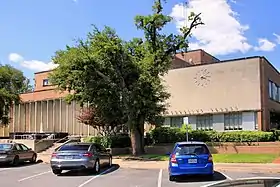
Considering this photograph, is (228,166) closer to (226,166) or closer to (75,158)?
(226,166)

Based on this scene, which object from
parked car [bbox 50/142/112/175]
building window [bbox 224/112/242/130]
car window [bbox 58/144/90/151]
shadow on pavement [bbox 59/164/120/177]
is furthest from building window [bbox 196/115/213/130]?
car window [bbox 58/144/90/151]

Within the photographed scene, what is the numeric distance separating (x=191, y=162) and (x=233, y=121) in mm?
18332

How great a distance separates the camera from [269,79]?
34.5 m

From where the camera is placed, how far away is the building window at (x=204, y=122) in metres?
34.2

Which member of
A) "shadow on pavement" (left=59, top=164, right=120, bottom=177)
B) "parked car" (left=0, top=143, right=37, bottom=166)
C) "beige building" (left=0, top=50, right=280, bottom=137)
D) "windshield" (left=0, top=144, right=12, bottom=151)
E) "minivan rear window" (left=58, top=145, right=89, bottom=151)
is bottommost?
"shadow on pavement" (left=59, top=164, right=120, bottom=177)

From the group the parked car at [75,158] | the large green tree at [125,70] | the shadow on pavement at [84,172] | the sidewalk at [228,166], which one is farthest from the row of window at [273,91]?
the parked car at [75,158]

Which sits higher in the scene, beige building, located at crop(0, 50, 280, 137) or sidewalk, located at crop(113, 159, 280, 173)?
beige building, located at crop(0, 50, 280, 137)

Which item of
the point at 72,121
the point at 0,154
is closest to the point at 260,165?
the point at 0,154

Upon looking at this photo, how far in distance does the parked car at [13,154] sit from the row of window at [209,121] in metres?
14.0

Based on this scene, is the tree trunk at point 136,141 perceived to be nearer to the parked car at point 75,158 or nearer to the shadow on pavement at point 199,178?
the parked car at point 75,158

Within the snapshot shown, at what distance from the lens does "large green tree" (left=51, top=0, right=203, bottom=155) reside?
86.4ft

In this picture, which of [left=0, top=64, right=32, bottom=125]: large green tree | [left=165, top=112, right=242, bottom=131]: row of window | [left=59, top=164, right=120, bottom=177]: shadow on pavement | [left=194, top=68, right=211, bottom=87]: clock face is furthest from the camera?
[left=0, top=64, right=32, bottom=125]: large green tree

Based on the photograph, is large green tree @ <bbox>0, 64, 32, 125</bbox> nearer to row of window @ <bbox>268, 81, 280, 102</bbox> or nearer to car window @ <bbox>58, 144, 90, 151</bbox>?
car window @ <bbox>58, 144, 90, 151</bbox>

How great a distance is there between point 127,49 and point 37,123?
2358 centimetres
